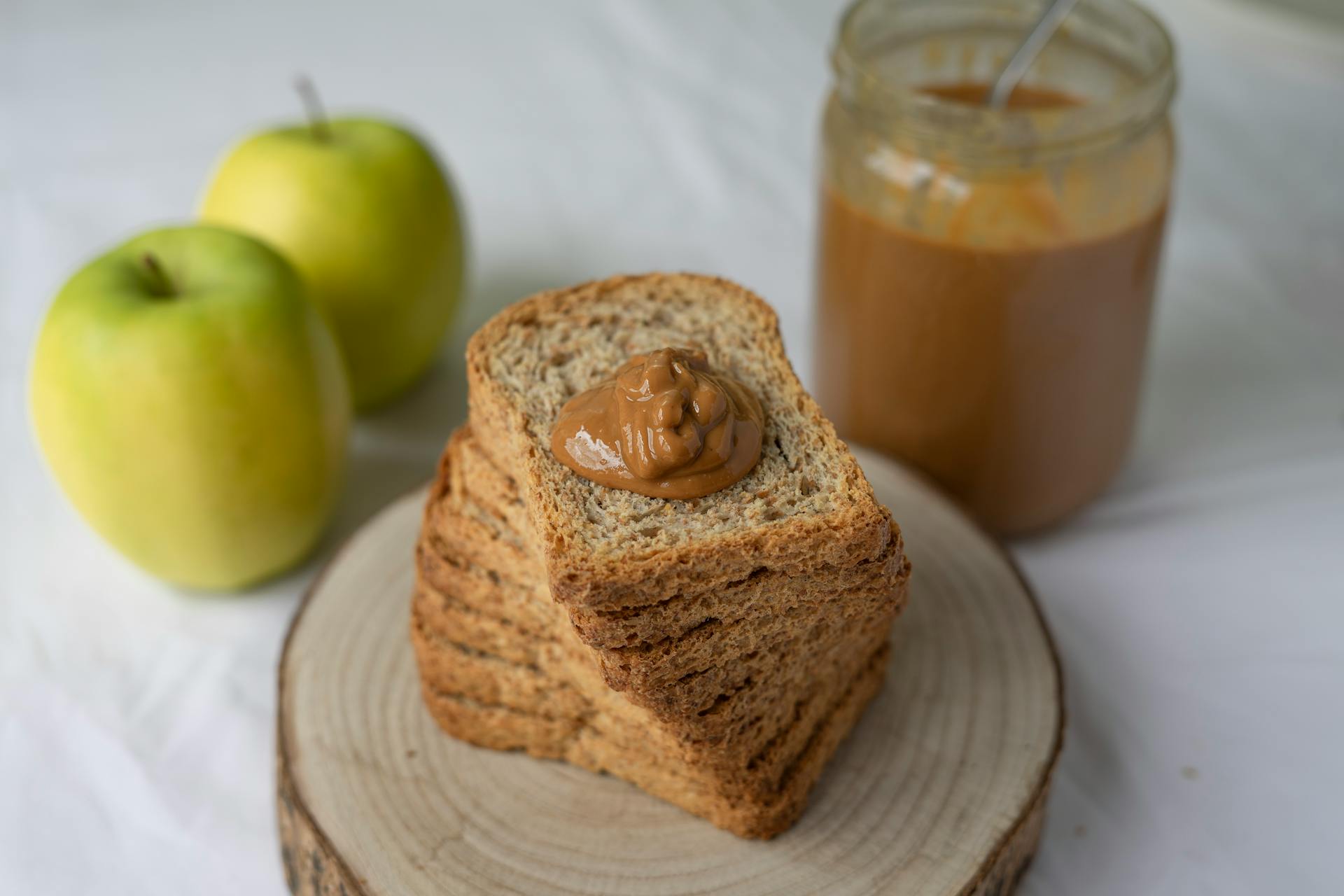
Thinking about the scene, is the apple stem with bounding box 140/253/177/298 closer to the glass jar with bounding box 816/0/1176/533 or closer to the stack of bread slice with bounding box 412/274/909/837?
the stack of bread slice with bounding box 412/274/909/837

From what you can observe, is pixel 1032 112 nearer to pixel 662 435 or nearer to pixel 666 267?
pixel 662 435

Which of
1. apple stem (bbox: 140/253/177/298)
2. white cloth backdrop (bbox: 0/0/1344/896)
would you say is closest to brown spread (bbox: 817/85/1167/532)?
white cloth backdrop (bbox: 0/0/1344/896)

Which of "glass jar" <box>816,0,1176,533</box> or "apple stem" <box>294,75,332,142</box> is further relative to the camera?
"apple stem" <box>294,75,332,142</box>

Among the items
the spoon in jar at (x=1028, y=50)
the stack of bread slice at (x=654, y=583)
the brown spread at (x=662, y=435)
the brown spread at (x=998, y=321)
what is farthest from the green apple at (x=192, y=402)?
the spoon in jar at (x=1028, y=50)

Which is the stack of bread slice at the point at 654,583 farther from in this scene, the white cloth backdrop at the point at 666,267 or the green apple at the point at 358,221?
the green apple at the point at 358,221

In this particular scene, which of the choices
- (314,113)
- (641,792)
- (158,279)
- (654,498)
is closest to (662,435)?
(654,498)

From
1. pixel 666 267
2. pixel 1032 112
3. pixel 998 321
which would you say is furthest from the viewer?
pixel 666 267

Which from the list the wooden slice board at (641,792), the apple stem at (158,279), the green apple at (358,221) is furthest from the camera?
the green apple at (358,221)
